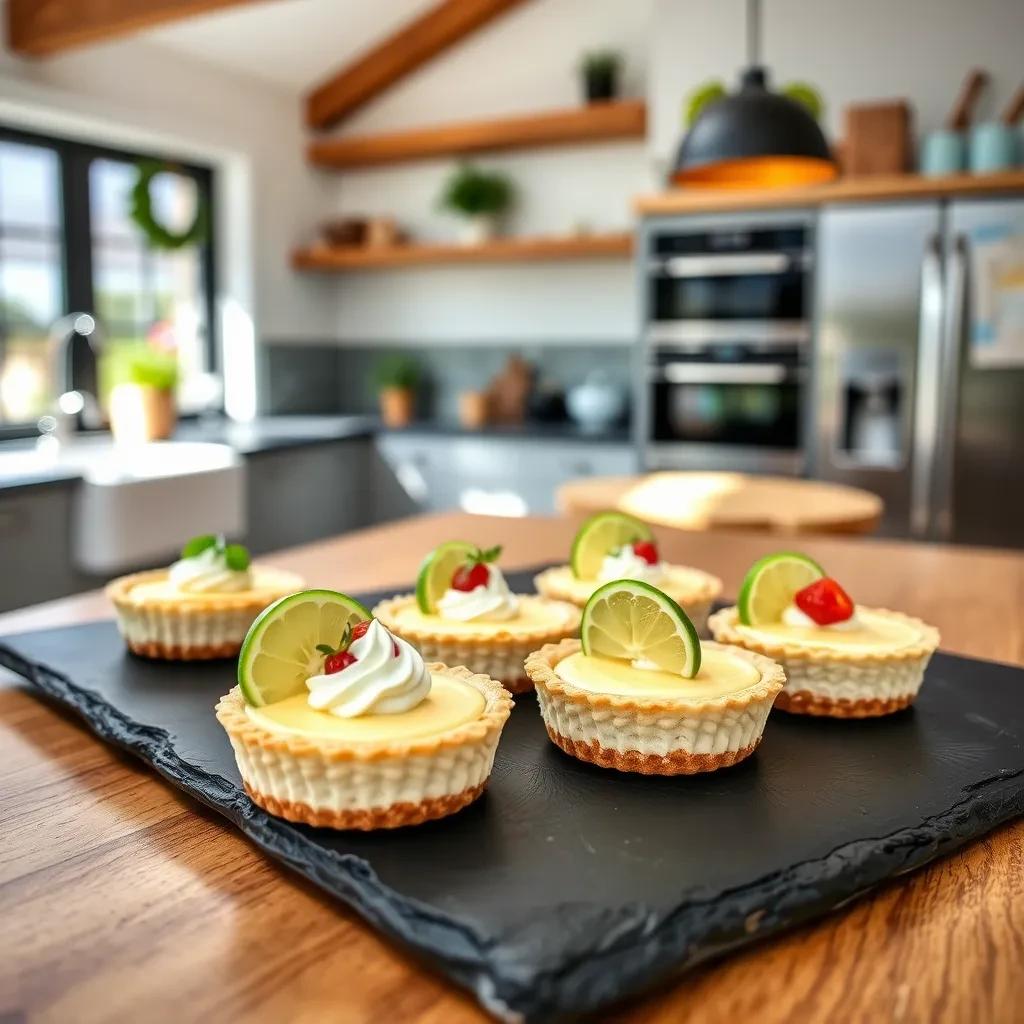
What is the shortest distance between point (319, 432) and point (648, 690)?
4.16 m

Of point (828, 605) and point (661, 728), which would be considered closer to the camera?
point (661, 728)

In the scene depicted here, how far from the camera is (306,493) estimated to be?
4785 mm

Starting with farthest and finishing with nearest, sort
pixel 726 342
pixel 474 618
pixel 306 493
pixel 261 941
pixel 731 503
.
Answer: pixel 306 493, pixel 726 342, pixel 731 503, pixel 474 618, pixel 261 941

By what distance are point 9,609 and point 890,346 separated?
3217 mm

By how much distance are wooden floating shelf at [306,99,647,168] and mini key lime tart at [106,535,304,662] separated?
13.3ft

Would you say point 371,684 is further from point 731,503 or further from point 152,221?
point 152,221

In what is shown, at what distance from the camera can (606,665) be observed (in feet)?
3.59

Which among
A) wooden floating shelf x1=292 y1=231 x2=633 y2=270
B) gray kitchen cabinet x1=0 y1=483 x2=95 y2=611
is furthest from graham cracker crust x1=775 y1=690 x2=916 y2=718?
wooden floating shelf x1=292 y1=231 x2=633 y2=270

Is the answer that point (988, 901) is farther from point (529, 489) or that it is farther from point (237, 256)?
point (237, 256)

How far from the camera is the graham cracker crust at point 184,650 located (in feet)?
4.29

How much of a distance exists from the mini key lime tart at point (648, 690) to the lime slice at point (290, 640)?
0.69 ft

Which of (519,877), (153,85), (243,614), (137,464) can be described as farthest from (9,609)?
(519,877)

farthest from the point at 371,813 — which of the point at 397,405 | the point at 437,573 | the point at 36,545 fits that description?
the point at 397,405

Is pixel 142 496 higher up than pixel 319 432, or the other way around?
pixel 319 432
